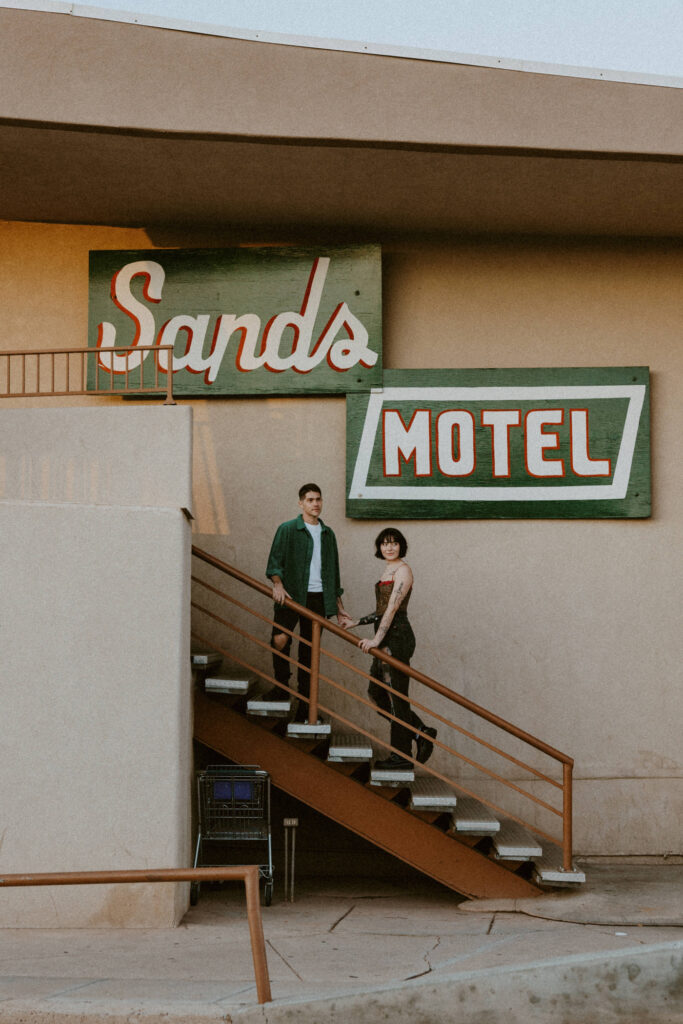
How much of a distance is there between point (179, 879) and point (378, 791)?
3.65 m

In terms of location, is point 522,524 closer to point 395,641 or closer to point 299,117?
point 395,641

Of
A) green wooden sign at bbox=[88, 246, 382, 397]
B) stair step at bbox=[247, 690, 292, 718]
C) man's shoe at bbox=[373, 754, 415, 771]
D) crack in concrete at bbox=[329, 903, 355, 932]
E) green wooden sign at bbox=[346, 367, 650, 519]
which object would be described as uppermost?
green wooden sign at bbox=[88, 246, 382, 397]

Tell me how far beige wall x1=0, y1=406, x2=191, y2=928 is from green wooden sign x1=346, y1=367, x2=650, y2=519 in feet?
9.59

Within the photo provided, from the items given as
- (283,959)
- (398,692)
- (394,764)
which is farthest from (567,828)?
(283,959)

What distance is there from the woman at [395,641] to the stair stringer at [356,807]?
41cm

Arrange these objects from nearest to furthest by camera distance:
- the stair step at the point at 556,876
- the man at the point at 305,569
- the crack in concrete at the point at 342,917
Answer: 1. the crack in concrete at the point at 342,917
2. the stair step at the point at 556,876
3. the man at the point at 305,569

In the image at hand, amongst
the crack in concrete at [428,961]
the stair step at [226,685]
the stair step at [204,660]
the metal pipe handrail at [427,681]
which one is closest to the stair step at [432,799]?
the metal pipe handrail at [427,681]

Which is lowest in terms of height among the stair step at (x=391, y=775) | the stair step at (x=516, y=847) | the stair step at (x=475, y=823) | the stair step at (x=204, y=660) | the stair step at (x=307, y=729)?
the stair step at (x=516, y=847)

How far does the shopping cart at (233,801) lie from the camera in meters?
8.58

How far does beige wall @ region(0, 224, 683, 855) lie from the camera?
10312mm

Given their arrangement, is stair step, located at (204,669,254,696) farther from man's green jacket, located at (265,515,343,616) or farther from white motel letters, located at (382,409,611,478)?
white motel letters, located at (382,409,611,478)

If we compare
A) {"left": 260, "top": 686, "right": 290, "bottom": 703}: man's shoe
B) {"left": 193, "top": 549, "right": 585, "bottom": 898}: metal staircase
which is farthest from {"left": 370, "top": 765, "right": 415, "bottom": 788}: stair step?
{"left": 260, "top": 686, "right": 290, "bottom": 703}: man's shoe

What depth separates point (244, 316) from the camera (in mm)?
10633

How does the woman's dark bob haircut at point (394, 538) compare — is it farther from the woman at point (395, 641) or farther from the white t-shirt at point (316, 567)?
the white t-shirt at point (316, 567)
